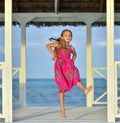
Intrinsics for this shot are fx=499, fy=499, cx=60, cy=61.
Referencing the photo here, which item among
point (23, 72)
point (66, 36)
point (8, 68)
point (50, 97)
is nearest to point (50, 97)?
point (50, 97)

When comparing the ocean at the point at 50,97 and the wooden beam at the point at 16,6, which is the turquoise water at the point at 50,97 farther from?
the wooden beam at the point at 16,6

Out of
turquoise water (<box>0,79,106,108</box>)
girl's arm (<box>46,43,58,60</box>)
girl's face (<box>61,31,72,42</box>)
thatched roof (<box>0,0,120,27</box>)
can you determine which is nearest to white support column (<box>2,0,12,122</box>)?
girl's arm (<box>46,43,58,60</box>)

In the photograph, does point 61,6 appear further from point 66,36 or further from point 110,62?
point 110,62

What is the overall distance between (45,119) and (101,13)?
4.05m

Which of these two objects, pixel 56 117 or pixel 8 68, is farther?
pixel 56 117

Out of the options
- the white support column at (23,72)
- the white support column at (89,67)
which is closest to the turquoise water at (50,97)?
the white support column at (23,72)

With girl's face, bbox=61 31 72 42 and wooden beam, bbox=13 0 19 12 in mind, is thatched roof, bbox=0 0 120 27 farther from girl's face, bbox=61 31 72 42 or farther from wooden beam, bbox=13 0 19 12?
girl's face, bbox=61 31 72 42

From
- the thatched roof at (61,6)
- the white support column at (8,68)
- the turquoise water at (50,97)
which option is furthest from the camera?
the turquoise water at (50,97)

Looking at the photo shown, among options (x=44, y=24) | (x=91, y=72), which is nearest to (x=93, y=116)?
(x=91, y=72)

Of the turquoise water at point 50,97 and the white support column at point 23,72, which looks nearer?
the white support column at point 23,72

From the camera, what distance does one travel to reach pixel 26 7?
429 inches

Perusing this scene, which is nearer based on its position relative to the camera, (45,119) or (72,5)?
(45,119)

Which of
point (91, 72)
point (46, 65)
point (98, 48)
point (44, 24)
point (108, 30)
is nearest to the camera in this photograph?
point (108, 30)

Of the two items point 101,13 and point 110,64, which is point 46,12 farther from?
point 110,64
